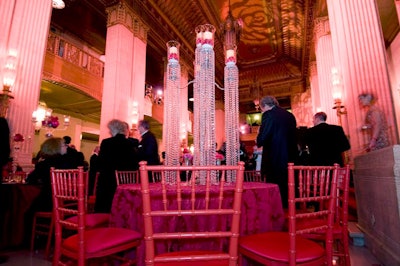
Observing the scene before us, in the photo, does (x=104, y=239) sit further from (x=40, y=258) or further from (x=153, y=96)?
(x=153, y=96)

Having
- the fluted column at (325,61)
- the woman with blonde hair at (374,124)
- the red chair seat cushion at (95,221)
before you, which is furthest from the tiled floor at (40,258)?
the fluted column at (325,61)

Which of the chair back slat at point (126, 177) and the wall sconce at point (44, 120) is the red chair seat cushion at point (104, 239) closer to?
the chair back slat at point (126, 177)

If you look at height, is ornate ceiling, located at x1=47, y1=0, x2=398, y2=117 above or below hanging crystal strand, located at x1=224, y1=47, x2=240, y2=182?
above

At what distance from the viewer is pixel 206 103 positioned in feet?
6.76

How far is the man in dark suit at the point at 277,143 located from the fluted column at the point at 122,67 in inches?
169

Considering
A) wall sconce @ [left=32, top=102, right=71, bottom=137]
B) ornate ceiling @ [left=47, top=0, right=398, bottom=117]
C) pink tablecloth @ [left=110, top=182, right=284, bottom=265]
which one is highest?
ornate ceiling @ [left=47, top=0, right=398, bottom=117]

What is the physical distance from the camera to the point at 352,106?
3768 millimetres

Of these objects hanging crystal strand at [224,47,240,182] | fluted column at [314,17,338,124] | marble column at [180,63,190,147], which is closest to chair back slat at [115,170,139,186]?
hanging crystal strand at [224,47,240,182]

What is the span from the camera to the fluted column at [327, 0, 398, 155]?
11.8ft

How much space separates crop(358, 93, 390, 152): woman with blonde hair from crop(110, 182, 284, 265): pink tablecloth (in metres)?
2.20

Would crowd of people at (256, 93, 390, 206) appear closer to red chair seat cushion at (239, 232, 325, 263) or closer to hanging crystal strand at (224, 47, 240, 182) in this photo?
hanging crystal strand at (224, 47, 240, 182)

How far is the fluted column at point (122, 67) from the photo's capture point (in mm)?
6023

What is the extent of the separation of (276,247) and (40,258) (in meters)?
2.51

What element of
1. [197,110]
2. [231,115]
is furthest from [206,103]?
[231,115]
